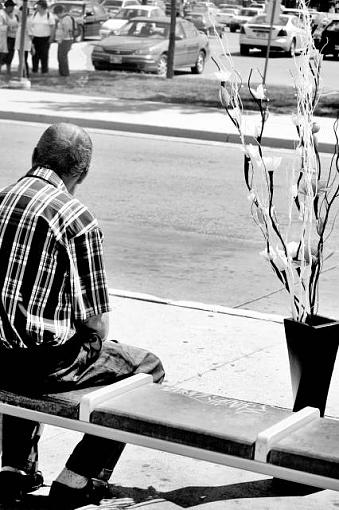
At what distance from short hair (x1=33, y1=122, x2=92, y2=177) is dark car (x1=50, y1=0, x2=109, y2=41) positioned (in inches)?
1564

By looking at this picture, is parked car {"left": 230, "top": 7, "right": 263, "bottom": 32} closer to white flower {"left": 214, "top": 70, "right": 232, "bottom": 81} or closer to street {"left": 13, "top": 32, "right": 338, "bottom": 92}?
street {"left": 13, "top": 32, "right": 338, "bottom": 92}

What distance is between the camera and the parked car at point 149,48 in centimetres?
2819

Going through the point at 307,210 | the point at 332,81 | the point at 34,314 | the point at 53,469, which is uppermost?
the point at 307,210

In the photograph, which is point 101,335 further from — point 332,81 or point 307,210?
point 332,81

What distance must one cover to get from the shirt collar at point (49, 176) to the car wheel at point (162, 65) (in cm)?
2412

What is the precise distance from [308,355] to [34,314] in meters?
1.21

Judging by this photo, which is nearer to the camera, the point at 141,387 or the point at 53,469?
the point at 141,387

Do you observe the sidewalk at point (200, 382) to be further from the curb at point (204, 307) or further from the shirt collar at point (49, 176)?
the shirt collar at point (49, 176)

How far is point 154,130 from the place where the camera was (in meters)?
18.0

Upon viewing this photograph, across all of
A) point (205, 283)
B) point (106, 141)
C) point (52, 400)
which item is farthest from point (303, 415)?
point (106, 141)

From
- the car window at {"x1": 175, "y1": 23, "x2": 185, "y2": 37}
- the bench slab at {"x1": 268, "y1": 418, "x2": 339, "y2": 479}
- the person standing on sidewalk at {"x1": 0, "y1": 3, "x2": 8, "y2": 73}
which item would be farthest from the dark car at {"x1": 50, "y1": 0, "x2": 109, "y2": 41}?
the bench slab at {"x1": 268, "y1": 418, "x2": 339, "y2": 479}

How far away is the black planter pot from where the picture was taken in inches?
181

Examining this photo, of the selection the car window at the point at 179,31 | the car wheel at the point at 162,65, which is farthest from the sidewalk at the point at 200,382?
the car window at the point at 179,31

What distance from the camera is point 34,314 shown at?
4191 millimetres
